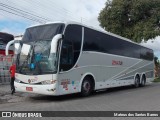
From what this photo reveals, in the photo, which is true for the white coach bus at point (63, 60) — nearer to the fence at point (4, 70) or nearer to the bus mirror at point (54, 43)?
the bus mirror at point (54, 43)

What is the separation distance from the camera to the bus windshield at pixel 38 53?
39.3 feet

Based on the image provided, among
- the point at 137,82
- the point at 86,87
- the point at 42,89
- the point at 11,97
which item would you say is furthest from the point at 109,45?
the point at 137,82

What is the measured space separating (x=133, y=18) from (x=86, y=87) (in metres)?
21.0

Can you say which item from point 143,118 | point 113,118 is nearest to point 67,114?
point 113,118

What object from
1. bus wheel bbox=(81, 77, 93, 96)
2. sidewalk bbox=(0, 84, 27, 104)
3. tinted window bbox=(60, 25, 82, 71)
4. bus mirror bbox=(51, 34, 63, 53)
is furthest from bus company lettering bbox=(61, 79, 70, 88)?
sidewalk bbox=(0, 84, 27, 104)

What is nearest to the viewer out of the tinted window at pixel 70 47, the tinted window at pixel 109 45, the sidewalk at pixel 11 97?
the tinted window at pixel 70 47

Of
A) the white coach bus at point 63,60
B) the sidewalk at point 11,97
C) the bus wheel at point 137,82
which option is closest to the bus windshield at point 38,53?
the white coach bus at point 63,60

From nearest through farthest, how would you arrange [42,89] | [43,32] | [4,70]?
[42,89], [43,32], [4,70]

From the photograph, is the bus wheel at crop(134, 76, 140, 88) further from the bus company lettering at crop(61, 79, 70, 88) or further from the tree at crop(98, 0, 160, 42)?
the bus company lettering at crop(61, 79, 70, 88)

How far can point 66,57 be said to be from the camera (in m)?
12.5

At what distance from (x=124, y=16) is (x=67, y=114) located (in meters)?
26.9

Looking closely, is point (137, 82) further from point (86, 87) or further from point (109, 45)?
point (86, 87)

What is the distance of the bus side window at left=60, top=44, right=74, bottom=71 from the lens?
12266 mm

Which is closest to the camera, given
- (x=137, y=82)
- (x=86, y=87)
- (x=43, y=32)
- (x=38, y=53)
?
(x=38, y=53)
